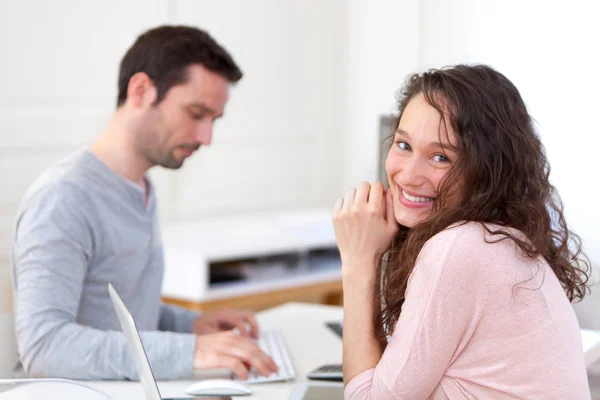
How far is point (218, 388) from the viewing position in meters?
1.47

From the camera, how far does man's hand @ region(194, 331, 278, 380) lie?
61.9 inches

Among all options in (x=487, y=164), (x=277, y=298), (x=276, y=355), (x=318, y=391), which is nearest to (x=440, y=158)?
(x=487, y=164)

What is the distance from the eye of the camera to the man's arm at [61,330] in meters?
1.52

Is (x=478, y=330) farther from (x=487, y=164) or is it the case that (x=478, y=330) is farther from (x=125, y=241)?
(x=125, y=241)

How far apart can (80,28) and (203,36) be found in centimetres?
160

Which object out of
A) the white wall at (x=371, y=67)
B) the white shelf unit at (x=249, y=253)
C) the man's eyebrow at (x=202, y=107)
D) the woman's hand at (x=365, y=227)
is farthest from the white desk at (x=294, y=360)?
the white wall at (x=371, y=67)

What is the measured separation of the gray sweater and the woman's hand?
36cm

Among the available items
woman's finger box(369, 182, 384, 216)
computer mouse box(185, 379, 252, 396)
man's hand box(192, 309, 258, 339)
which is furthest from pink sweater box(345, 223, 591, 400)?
man's hand box(192, 309, 258, 339)

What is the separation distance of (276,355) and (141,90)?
65 cm

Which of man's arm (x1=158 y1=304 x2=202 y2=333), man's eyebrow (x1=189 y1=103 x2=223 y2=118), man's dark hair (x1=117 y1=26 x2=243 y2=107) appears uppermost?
man's dark hair (x1=117 y1=26 x2=243 y2=107)

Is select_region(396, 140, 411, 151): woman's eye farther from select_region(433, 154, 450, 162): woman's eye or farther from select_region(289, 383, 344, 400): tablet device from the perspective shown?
select_region(289, 383, 344, 400): tablet device

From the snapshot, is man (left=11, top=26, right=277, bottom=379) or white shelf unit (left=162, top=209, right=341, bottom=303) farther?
white shelf unit (left=162, top=209, right=341, bottom=303)

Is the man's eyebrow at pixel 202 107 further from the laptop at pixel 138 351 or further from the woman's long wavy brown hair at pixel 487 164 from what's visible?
the laptop at pixel 138 351

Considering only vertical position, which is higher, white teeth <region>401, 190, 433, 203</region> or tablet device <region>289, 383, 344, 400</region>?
white teeth <region>401, 190, 433, 203</region>
